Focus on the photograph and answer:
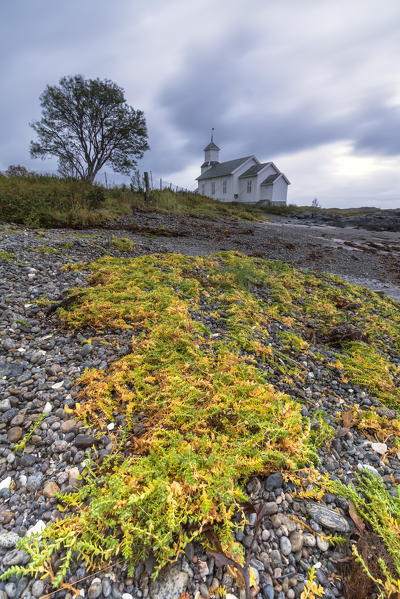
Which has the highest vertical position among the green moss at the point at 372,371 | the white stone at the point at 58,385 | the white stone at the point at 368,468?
the white stone at the point at 58,385

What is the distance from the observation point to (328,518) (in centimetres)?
145

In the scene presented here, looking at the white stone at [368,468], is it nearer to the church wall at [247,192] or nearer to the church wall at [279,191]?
the church wall at [279,191]

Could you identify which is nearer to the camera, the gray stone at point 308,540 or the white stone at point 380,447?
Result: the gray stone at point 308,540

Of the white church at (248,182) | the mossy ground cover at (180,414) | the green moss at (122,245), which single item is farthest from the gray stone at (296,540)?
the white church at (248,182)

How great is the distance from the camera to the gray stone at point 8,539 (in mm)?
1231

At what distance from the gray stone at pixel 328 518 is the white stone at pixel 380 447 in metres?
0.76

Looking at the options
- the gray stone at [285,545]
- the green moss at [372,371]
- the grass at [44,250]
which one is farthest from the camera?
the grass at [44,250]

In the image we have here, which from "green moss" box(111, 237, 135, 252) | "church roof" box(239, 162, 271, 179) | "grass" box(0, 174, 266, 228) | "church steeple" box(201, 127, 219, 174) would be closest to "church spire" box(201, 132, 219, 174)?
"church steeple" box(201, 127, 219, 174)

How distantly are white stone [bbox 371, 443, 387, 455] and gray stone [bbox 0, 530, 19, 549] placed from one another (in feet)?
7.02

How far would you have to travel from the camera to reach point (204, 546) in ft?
4.13

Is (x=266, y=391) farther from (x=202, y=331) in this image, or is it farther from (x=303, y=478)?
(x=202, y=331)

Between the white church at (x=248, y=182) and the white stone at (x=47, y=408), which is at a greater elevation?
the white church at (x=248, y=182)

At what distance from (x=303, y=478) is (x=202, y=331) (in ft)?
5.50

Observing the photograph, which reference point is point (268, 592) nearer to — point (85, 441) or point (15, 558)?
point (15, 558)
